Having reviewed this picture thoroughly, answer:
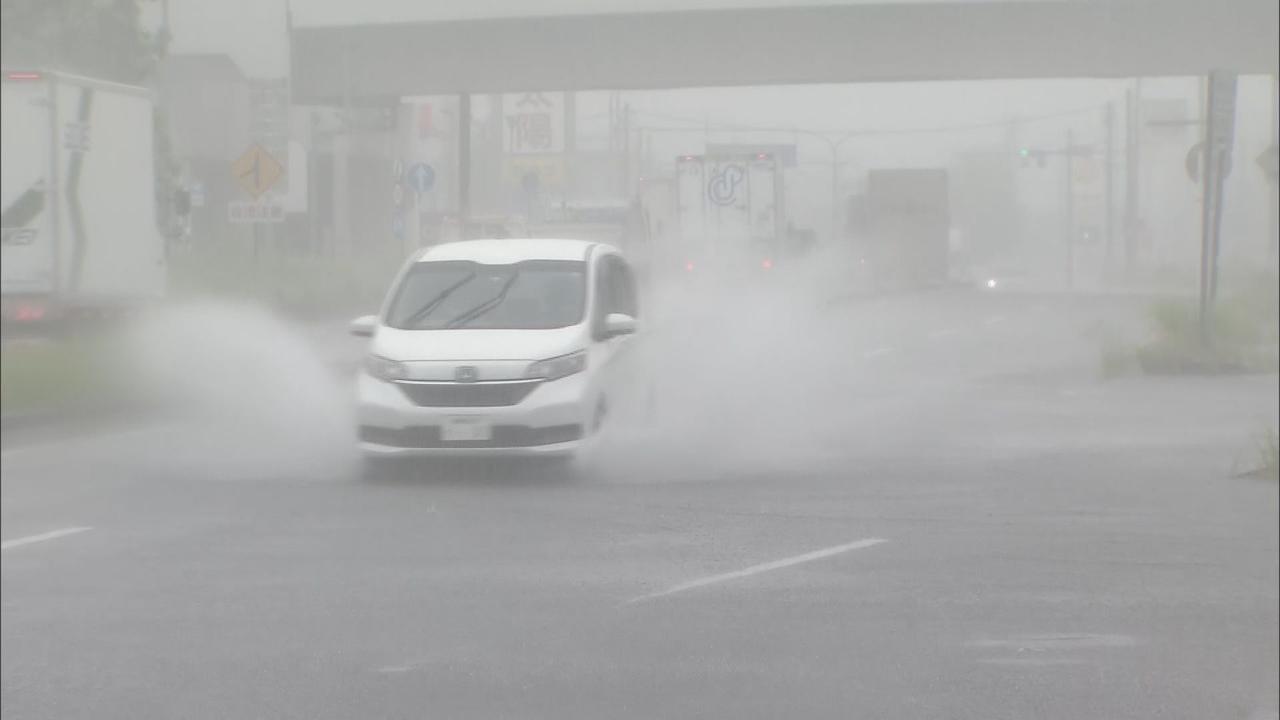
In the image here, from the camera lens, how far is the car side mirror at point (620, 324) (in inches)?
163

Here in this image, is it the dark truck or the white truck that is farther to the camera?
the white truck

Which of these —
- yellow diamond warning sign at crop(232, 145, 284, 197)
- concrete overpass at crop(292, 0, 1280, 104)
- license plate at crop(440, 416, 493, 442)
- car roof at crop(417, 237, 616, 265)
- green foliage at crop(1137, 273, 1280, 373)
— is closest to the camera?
concrete overpass at crop(292, 0, 1280, 104)

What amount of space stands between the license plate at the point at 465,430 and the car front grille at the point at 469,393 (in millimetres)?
79

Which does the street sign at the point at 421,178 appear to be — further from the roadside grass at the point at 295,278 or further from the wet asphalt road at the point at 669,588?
the wet asphalt road at the point at 669,588

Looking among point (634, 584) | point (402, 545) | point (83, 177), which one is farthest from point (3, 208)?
point (634, 584)

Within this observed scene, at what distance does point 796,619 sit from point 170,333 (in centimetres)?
1752

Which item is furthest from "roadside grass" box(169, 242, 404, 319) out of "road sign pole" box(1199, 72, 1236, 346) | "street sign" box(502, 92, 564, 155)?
"road sign pole" box(1199, 72, 1236, 346)

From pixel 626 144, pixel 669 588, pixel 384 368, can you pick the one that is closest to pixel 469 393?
pixel 384 368

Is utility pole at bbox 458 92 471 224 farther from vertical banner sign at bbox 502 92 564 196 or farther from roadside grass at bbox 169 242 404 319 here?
roadside grass at bbox 169 242 404 319

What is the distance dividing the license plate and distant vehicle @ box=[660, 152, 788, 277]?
641 millimetres

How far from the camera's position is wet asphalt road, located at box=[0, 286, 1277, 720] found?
3.81 m

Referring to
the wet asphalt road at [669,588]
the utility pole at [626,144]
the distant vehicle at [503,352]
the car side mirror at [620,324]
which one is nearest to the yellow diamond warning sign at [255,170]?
the wet asphalt road at [669,588]

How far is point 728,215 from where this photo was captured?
4.82 metres

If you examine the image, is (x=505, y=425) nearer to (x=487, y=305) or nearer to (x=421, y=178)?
(x=421, y=178)
